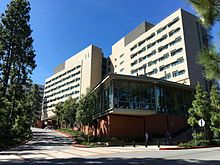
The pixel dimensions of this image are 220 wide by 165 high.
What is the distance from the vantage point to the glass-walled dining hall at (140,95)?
3064cm

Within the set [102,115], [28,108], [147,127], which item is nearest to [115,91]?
[102,115]

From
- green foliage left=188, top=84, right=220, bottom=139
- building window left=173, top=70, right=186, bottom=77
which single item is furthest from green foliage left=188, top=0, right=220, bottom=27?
building window left=173, top=70, right=186, bottom=77

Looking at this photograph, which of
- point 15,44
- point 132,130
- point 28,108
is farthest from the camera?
point 28,108

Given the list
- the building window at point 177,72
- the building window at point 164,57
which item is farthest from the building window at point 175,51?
the building window at point 177,72

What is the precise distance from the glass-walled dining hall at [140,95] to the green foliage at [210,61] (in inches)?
978

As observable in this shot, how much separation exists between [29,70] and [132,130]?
1669cm

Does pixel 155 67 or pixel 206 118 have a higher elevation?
pixel 155 67

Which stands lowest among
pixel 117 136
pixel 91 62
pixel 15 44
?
pixel 117 136

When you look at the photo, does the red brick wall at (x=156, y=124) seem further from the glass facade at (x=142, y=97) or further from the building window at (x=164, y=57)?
the building window at (x=164, y=57)

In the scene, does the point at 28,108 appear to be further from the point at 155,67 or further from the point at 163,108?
the point at 155,67

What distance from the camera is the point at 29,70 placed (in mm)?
33031

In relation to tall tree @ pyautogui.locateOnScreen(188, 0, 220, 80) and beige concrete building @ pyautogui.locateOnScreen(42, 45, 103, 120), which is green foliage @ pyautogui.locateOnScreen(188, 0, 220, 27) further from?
beige concrete building @ pyautogui.locateOnScreen(42, 45, 103, 120)

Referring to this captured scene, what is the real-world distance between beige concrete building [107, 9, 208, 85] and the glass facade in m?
9.89

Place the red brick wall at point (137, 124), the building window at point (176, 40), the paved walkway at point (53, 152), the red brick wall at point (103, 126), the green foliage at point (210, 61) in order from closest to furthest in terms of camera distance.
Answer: the green foliage at point (210, 61), the paved walkway at point (53, 152), the red brick wall at point (137, 124), the red brick wall at point (103, 126), the building window at point (176, 40)
